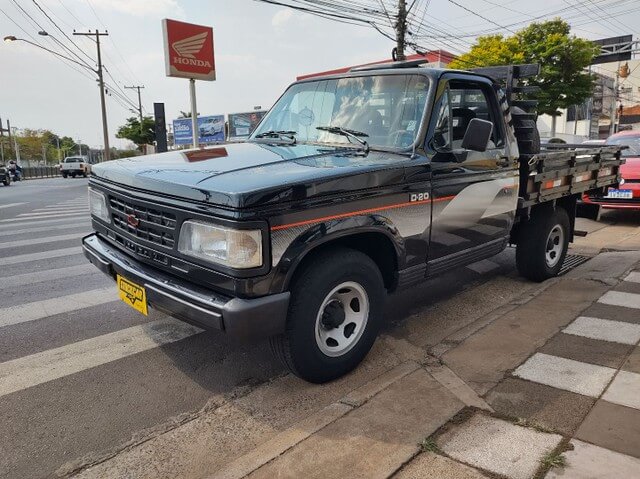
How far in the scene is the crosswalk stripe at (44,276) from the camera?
5.67m

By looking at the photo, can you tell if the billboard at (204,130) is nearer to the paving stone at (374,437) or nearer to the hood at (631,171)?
the hood at (631,171)

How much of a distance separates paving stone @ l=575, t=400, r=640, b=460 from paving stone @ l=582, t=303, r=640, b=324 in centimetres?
174

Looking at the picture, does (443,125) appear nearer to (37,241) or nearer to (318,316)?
(318,316)

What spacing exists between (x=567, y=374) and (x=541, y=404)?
0.52 meters

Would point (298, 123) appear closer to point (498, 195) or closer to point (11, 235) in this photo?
point (498, 195)

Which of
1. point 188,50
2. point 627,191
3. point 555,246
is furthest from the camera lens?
point 188,50

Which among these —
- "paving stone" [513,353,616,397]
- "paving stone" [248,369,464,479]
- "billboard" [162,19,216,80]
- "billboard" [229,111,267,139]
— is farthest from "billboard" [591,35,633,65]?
"paving stone" [248,369,464,479]

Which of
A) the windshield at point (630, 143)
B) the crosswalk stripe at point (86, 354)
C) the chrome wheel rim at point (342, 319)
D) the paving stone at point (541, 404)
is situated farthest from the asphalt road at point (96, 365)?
the windshield at point (630, 143)

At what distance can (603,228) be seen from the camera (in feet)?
31.2

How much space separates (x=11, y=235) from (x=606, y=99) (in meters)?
63.4

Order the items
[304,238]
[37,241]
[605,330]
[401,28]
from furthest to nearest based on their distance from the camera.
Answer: [401,28]
[37,241]
[605,330]
[304,238]

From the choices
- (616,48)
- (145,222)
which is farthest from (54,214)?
(616,48)

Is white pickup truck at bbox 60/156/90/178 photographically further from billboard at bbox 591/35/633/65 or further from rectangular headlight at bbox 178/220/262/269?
rectangular headlight at bbox 178/220/262/269

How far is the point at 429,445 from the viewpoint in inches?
98.7
